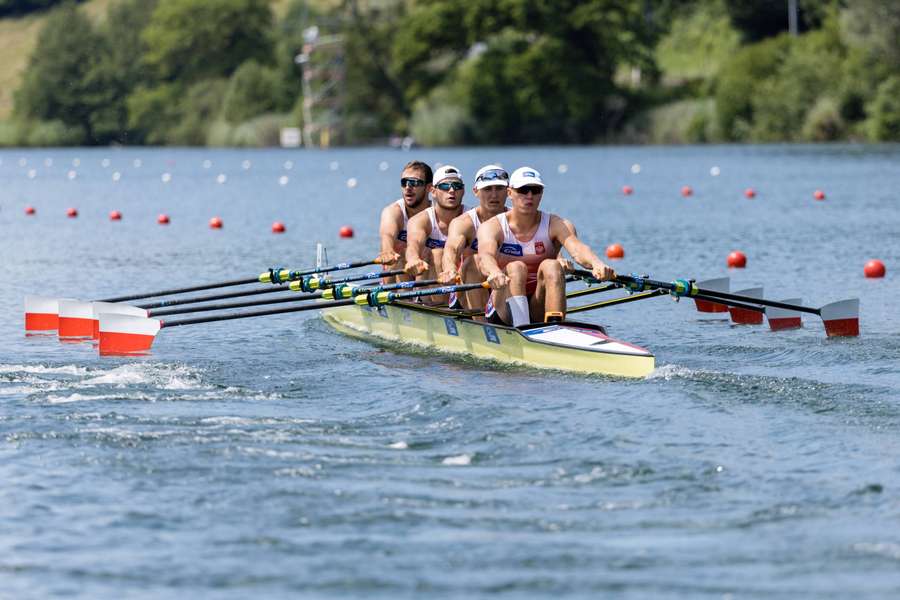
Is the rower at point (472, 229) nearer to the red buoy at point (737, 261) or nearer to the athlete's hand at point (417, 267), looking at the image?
the athlete's hand at point (417, 267)

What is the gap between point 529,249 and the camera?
13859 mm

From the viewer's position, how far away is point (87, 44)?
424 feet

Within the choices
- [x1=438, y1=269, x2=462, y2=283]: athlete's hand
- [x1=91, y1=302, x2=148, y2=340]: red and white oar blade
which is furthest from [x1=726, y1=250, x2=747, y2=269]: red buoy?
[x1=91, y1=302, x2=148, y2=340]: red and white oar blade

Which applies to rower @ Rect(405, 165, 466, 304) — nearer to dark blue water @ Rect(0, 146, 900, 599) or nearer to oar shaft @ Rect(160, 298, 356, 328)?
oar shaft @ Rect(160, 298, 356, 328)

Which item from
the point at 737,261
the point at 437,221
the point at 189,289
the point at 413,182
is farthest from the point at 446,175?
the point at 737,261

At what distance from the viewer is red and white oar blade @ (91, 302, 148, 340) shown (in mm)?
15195

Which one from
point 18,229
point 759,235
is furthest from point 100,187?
point 759,235

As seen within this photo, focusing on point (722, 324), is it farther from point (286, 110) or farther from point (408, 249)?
point (286, 110)

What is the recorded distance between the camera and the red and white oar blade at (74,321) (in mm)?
16156

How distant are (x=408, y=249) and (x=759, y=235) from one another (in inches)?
575

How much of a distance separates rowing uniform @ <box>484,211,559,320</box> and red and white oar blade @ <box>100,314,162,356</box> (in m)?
3.50

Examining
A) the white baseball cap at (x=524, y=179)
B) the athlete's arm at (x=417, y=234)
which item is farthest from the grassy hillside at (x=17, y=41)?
the white baseball cap at (x=524, y=179)

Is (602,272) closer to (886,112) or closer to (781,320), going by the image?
(781,320)

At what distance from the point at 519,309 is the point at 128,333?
161 inches
